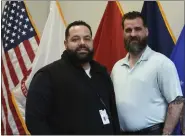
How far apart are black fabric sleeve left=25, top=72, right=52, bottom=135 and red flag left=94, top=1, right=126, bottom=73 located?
1085mm

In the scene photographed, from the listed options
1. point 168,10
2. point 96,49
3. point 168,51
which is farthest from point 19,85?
point 168,10

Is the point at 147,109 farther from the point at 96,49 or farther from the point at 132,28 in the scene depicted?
the point at 96,49

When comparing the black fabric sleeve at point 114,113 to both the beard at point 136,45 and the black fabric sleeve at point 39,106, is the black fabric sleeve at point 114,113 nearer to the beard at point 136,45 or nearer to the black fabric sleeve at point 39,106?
the beard at point 136,45

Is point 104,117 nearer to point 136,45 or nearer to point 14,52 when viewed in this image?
point 136,45

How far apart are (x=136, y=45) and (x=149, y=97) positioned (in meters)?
0.39

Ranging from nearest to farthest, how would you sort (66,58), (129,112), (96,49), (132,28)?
1. (66,58)
2. (129,112)
3. (132,28)
4. (96,49)

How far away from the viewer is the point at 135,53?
215 cm

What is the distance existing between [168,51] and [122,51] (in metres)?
0.40

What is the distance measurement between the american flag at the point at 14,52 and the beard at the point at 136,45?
3.46 ft

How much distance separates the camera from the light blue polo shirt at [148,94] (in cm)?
195

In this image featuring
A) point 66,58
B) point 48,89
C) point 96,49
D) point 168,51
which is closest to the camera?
point 48,89

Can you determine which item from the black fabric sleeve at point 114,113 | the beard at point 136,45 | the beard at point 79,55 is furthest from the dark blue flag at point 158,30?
the beard at point 79,55

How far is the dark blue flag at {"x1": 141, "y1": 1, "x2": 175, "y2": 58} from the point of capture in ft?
8.43

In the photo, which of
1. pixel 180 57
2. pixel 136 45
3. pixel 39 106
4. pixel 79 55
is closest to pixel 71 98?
pixel 39 106
